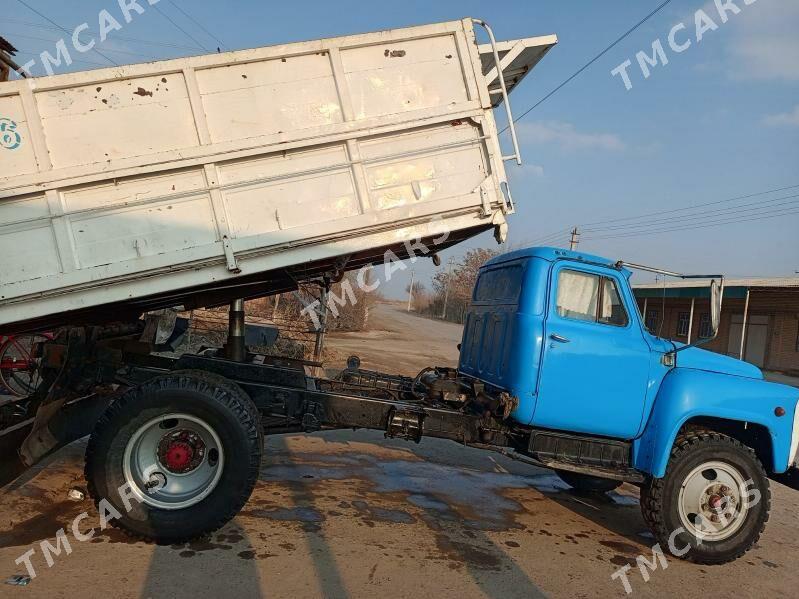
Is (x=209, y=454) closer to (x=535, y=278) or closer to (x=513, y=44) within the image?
(x=535, y=278)

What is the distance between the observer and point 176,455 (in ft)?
13.9

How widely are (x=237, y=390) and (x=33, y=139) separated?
215 cm

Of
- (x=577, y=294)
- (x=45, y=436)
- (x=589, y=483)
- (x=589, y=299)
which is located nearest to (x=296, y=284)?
(x=45, y=436)

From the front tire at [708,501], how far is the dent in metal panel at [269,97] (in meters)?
3.87

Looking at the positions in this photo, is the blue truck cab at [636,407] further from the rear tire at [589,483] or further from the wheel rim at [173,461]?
the wheel rim at [173,461]

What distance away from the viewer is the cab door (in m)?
4.69

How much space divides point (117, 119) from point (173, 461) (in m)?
2.43

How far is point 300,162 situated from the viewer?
4105mm

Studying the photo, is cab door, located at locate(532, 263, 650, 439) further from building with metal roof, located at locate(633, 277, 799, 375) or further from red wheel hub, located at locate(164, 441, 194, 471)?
building with metal roof, located at locate(633, 277, 799, 375)

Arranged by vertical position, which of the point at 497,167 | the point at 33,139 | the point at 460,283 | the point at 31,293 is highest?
the point at 33,139

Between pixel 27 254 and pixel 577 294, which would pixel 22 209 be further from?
pixel 577 294

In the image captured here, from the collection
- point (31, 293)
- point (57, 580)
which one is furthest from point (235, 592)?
point (31, 293)

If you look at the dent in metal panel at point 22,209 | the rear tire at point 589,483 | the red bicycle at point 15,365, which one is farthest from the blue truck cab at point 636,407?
the red bicycle at point 15,365

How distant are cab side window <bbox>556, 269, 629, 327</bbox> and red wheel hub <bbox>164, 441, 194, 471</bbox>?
3130 millimetres
